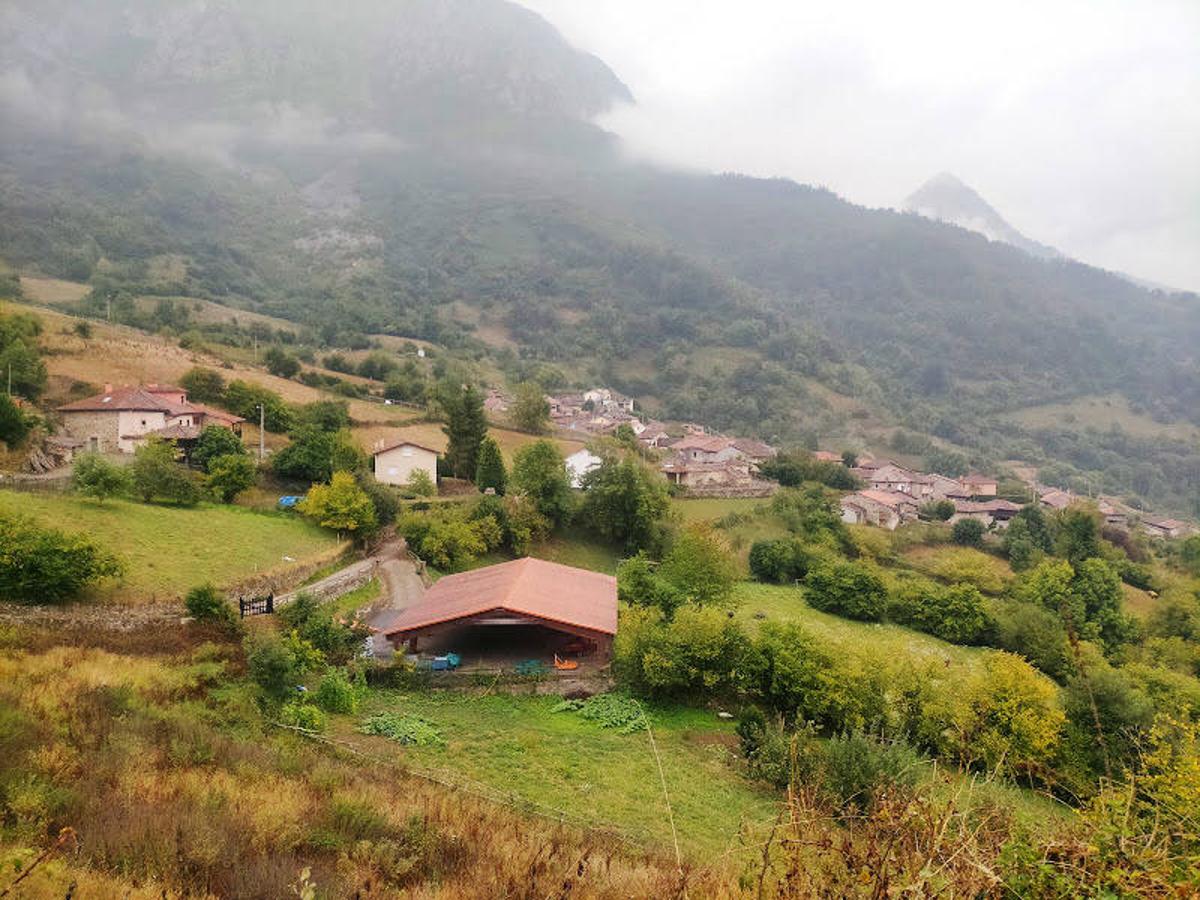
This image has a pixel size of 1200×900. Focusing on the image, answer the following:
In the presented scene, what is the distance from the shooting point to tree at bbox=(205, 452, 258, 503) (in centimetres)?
2903

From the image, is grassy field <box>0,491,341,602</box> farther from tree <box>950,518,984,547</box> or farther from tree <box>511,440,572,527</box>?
tree <box>950,518,984,547</box>

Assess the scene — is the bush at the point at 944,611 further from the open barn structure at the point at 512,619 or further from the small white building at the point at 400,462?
the small white building at the point at 400,462

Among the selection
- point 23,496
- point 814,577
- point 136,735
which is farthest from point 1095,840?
point 814,577

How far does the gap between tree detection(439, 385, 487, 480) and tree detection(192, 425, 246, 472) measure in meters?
11.5

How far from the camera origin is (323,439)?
34.5 meters

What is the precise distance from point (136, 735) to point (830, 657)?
48.6 ft

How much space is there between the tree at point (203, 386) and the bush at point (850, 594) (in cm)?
3644

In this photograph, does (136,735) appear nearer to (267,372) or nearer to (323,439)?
(323,439)

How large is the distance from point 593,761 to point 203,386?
1563 inches

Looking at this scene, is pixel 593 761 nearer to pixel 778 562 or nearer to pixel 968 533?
pixel 778 562

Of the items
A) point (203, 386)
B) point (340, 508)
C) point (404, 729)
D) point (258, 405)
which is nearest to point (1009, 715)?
point (404, 729)

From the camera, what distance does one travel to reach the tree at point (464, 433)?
40.8 m

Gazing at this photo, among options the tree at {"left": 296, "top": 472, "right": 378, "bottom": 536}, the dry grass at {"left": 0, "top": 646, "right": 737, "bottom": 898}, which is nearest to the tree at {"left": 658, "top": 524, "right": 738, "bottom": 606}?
the tree at {"left": 296, "top": 472, "right": 378, "bottom": 536}

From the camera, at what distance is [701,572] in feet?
89.0
